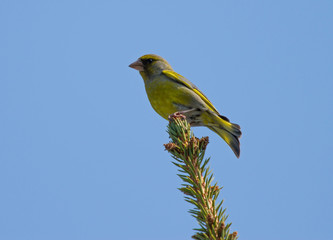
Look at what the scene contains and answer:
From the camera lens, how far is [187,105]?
4809mm

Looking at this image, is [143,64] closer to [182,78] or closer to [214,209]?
[182,78]

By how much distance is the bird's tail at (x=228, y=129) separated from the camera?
16.3 feet

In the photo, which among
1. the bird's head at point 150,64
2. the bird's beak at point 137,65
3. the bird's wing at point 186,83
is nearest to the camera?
the bird's wing at point 186,83

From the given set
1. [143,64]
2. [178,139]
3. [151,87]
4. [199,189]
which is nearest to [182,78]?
→ [151,87]

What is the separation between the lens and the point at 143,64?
5.86 meters

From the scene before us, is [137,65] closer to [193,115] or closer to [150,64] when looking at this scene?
[150,64]

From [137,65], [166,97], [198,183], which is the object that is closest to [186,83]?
[166,97]

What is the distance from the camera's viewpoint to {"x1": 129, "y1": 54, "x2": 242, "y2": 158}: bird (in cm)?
482

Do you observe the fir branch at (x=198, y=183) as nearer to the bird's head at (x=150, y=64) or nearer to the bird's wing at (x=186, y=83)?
the bird's wing at (x=186, y=83)

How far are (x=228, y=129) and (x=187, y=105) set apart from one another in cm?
69

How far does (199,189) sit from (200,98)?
297cm

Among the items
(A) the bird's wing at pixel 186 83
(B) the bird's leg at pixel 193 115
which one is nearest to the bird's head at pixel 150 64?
(A) the bird's wing at pixel 186 83

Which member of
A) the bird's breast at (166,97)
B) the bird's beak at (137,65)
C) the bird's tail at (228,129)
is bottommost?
the bird's tail at (228,129)

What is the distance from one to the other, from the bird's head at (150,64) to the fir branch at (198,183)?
311 centimetres
